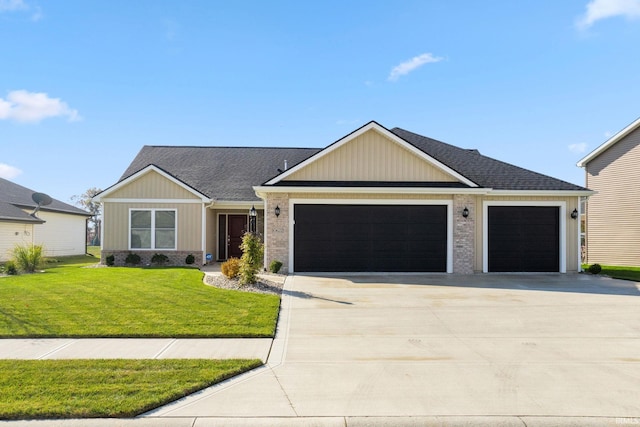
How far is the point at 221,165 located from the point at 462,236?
1317 cm

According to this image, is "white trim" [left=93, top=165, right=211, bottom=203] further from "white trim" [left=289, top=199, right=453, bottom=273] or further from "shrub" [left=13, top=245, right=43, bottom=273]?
"white trim" [left=289, top=199, right=453, bottom=273]

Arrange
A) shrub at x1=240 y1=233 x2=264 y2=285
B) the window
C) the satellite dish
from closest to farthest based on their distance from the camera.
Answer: shrub at x1=240 y1=233 x2=264 y2=285 < the window < the satellite dish

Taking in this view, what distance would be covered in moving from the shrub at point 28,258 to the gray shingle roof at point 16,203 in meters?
6.26

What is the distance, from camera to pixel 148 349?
602 centimetres

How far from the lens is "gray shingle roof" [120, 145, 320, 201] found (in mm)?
19000

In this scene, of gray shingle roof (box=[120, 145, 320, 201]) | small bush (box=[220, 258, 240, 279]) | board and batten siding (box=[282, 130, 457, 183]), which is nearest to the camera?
small bush (box=[220, 258, 240, 279])

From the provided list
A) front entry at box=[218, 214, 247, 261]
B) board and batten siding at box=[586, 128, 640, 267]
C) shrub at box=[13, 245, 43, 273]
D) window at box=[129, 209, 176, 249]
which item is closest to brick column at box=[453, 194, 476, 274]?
front entry at box=[218, 214, 247, 261]

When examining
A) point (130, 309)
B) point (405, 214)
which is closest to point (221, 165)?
point (405, 214)

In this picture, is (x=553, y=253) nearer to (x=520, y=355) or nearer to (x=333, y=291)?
(x=333, y=291)

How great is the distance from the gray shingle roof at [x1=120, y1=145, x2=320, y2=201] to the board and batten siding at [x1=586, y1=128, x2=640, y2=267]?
16296mm

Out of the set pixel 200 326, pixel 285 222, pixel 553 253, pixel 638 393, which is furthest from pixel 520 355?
pixel 553 253

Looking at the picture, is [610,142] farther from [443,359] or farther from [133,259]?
[133,259]

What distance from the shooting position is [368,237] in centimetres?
1405

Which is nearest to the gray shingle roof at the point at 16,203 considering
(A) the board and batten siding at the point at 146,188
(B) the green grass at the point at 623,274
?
(A) the board and batten siding at the point at 146,188
